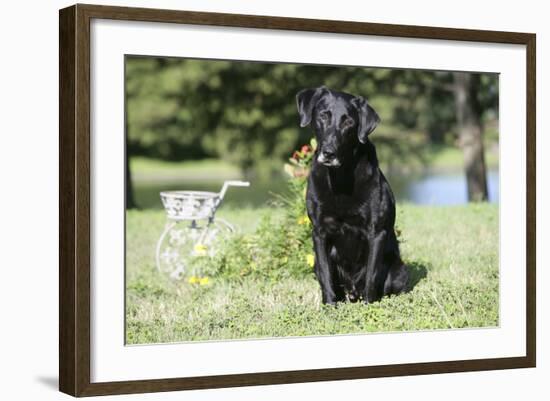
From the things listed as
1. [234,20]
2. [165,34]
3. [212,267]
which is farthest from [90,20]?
[212,267]

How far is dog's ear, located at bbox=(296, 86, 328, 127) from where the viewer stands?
25.4 feet

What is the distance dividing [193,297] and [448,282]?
2.19 m

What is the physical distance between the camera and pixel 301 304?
7.93 m

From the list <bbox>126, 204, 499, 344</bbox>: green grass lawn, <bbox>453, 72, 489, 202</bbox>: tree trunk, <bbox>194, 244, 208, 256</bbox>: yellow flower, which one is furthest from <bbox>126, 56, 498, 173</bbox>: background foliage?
<bbox>194, 244, 208, 256</bbox>: yellow flower

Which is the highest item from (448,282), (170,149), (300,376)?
(170,149)

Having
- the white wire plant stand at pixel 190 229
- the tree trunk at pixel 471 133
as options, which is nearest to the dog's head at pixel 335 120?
the white wire plant stand at pixel 190 229

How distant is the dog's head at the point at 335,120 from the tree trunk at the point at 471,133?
621 cm

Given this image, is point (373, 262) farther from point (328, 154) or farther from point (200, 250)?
point (200, 250)

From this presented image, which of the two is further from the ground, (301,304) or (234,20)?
(234,20)

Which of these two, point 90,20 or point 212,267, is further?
point 212,267

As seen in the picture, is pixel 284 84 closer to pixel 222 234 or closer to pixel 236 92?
pixel 236 92

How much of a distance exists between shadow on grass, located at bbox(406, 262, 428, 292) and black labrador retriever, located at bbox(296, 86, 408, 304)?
1.42ft

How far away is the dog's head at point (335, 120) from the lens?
769cm

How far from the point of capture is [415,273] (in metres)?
8.91
